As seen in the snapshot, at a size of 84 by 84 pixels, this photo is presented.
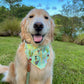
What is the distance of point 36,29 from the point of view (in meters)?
1.67

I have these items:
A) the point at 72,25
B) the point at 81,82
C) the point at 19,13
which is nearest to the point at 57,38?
the point at 72,25

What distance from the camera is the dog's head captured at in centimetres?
172

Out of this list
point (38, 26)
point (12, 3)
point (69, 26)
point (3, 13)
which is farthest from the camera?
point (3, 13)

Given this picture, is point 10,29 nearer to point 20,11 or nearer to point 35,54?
point 20,11

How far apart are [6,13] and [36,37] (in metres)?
13.3

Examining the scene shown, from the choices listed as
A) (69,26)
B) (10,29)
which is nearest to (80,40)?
(69,26)

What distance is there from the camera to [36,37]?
68.4 inches

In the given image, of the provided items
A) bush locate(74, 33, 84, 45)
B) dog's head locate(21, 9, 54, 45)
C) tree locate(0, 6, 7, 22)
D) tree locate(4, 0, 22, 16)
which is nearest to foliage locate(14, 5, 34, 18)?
tree locate(4, 0, 22, 16)

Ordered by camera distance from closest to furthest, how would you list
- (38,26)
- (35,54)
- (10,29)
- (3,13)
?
(38,26)
(35,54)
(10,29)
(3,13)

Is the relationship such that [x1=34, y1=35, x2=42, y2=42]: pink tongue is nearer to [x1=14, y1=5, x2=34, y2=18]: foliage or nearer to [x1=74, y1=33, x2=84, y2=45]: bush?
[x1=74, y1=33, x2=84, y2=45]: bush

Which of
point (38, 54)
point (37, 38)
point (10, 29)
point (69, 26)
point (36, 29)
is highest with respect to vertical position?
point (69, 26)

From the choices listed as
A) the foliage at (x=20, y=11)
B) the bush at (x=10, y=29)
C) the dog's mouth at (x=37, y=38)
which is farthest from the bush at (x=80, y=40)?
the dog's mouth at (x=37, y=38)

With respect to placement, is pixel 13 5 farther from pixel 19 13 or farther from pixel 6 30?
pixel 6 30

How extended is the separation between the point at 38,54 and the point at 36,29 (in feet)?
→ 1.84
